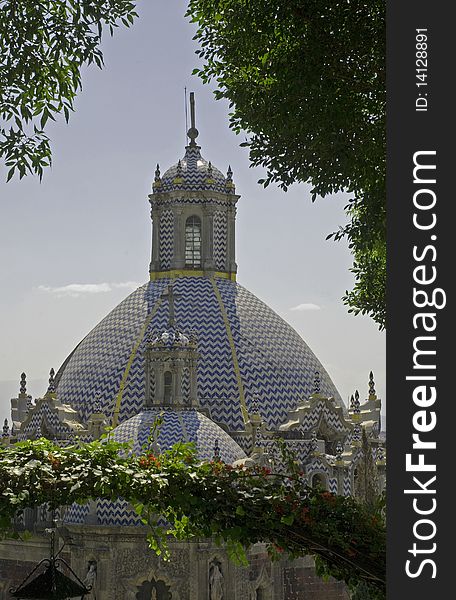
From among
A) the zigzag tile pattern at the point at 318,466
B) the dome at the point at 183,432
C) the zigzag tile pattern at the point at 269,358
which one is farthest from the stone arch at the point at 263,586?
the zigzag tile pattern at the point at 269,358

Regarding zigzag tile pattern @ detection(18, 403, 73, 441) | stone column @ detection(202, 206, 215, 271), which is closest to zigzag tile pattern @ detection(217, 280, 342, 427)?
stone column @ detection(202, 206, 215, 271)

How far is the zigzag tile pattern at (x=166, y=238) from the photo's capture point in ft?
93.0

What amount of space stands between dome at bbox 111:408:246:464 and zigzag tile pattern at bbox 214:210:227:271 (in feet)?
18.6

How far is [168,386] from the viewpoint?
79.7 feet

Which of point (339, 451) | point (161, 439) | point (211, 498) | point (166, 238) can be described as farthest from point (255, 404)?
point (211, 498)

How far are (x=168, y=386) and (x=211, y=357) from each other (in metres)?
2.08

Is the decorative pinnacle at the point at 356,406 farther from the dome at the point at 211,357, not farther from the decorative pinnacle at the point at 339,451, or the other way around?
the decorative pinnacle at the point at 339,451

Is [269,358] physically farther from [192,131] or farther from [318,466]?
[192,131]

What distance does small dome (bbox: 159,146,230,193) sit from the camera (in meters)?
28.3

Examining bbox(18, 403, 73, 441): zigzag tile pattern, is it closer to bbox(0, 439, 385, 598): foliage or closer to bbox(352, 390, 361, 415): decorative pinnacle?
bbox(352, 390, 361, 415): decorative pinnacle

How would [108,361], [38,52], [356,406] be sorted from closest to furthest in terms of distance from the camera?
1. [38,52]
2. [108,361]
3. [356,406]

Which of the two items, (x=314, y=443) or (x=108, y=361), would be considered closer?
(x=314, y=443)

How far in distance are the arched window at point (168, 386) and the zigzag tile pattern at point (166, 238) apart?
181 inches

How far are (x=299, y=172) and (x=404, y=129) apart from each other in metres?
3.24
